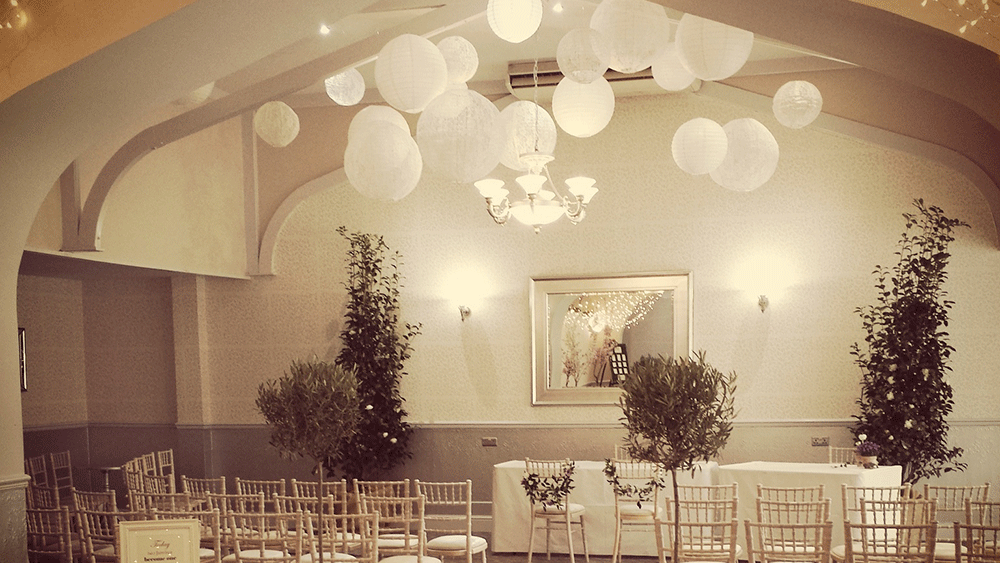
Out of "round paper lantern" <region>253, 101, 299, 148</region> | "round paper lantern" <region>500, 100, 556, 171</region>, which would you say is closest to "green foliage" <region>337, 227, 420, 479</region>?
"round paper lantern" <region>253, 101, 299, 148</region>

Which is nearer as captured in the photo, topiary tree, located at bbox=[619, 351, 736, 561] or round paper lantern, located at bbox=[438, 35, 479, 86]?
topiary tree, located at bbox=[619, 351, 736, 561]

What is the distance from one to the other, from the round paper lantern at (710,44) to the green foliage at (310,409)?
10.2 feet

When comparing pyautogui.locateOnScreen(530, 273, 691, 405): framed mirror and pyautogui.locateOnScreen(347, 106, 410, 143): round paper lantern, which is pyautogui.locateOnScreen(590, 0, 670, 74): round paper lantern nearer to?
pyautogui.locateOnScreen(347, 106, 410, 143): round paper lantern

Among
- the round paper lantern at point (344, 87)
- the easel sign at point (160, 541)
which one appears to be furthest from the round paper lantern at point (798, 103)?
the easel sign at point (160, 541)

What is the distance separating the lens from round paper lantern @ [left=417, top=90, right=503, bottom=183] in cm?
429

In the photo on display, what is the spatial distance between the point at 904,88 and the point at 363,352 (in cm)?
599

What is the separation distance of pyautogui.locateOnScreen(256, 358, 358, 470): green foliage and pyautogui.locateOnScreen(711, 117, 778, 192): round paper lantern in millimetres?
2832

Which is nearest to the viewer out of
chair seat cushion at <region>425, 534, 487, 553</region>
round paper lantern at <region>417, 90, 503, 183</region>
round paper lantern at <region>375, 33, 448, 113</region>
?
round paper lantern at <region>417, 90, 503, 183</region>

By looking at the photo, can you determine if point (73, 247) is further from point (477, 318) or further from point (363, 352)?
point (477, 318)

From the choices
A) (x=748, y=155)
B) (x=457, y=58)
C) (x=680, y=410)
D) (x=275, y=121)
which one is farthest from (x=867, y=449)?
(x=275, y=121)

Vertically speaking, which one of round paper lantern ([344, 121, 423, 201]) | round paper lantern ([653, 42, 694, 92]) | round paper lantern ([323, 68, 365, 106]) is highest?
round paper lantern ([323, 68, 365, 106])

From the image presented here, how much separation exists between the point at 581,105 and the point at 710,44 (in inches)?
37.4

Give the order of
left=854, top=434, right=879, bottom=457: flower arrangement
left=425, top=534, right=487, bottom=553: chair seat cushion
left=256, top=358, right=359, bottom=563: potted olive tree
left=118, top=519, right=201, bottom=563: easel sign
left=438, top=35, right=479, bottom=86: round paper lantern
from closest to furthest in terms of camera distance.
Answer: left=118, top=519, right=201, bottom=563: easel sign
left=438, top=35, right=479, bottom=86: round paper lantern
left=256, top=358, right=359, bottom=563: potted olive tree
left=425, top=534, right=487, bottom=553: chair seat cushion
left=854, top=434, right=879, bottom=457: flower arrangement

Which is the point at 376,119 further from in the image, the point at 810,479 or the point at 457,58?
the point at 810,479
